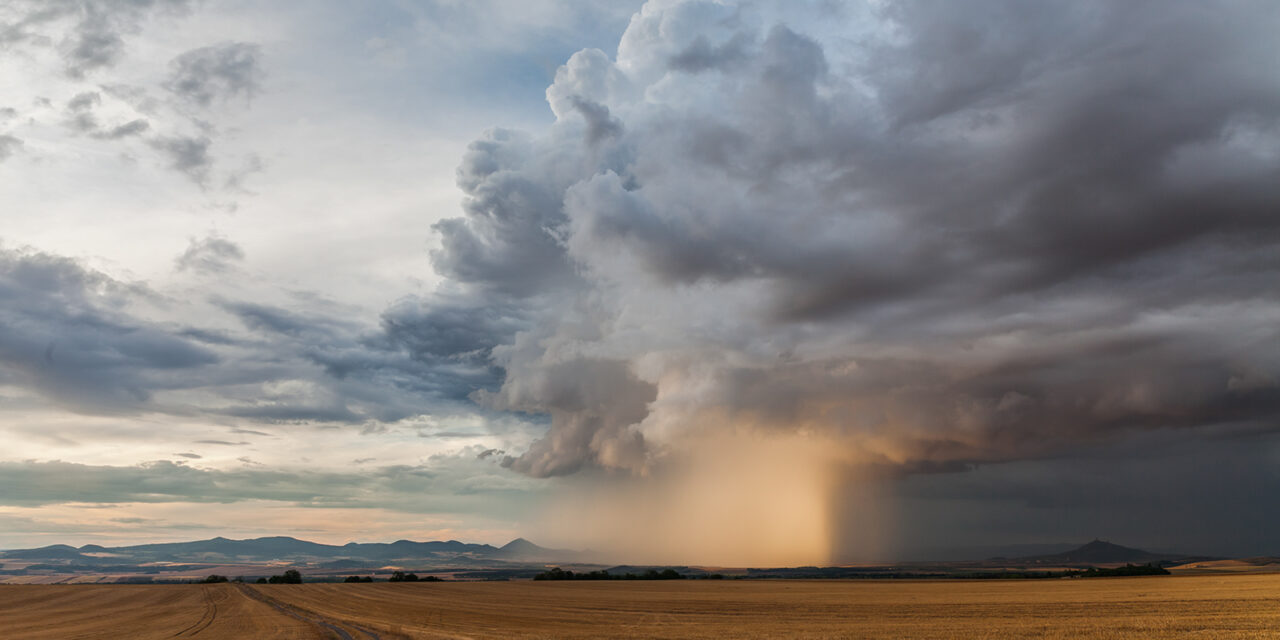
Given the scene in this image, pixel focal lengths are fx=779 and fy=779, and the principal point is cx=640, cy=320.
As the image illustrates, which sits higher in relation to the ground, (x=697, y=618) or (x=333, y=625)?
(x=697, y=618)

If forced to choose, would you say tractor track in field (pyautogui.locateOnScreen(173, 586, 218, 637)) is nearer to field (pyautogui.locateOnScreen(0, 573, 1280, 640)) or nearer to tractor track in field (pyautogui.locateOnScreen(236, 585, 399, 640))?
field (pyautogui.locateOnScreen(0, 573, 1280, 640))

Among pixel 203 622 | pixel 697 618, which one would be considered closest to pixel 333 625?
pixel 203 622

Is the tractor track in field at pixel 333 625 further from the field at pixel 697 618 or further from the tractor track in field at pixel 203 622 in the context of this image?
the tractor track in field at pixel 203 622

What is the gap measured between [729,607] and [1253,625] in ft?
131

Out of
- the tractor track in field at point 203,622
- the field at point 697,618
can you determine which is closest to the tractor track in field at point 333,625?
the field at point 697,618

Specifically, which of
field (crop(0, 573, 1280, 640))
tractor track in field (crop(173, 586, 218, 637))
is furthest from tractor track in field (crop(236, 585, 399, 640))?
tractor track in field (crop(173, 586, 218, 637))

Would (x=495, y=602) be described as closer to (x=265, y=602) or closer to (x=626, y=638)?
(x=265, y=602)

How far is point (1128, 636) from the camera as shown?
38.3m

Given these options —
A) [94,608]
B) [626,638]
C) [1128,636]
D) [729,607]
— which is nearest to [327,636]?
[626,638]

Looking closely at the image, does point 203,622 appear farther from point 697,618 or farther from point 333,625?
point 697,618

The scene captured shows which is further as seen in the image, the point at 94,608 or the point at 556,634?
the point at 94,608

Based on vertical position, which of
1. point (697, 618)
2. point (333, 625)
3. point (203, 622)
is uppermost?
point (697, 618)

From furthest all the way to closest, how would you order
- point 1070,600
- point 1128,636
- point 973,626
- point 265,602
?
1. point 265,602
2. point 1070,600
3. point 973,626
4. point 1128,636

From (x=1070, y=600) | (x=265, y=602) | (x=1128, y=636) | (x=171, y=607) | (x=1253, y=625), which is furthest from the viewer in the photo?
(x=265, y=602)
